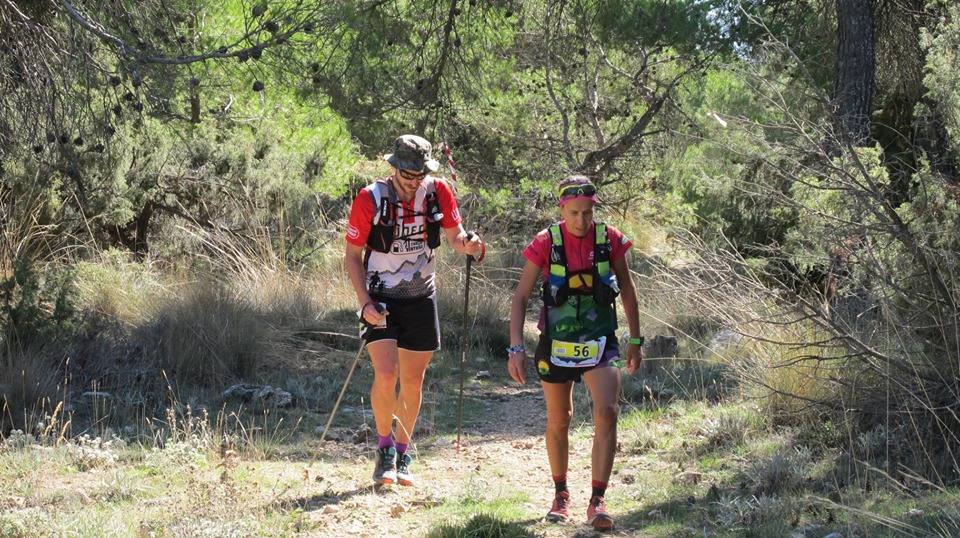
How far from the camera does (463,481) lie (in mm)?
6555

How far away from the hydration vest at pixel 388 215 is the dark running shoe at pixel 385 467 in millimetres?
1124

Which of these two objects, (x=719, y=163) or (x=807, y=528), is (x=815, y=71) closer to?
(x=719, y=163)

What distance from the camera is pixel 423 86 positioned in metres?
10.5

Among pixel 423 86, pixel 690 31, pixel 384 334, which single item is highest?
pixel 690 31

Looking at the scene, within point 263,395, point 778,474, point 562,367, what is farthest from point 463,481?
point 263,395

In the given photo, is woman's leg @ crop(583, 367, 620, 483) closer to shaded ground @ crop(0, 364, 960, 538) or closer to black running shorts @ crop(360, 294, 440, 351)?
shaded ground @ crop(0, 364, 960, 538)

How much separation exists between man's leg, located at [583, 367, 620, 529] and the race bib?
0.07m

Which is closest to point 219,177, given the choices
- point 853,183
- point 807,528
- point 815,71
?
point 815,71

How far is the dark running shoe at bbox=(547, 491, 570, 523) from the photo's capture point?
5.40 metres

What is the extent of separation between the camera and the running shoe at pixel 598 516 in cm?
525

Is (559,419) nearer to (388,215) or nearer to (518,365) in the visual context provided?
(518,365)

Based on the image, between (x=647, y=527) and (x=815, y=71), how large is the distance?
27.2 ft

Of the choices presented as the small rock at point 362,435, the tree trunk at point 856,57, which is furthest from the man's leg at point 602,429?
the tree trunk at point 856,57

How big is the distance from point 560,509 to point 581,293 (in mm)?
1058
